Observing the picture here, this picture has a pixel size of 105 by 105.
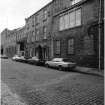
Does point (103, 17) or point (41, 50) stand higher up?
point (103, 17)

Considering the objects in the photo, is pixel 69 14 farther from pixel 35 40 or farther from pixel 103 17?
pixel 35 40

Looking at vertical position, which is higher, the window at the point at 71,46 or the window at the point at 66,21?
the window at the point at 66,21

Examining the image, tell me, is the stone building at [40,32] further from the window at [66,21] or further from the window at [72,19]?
the window at [72,19]

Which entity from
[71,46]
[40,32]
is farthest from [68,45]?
[40,32]

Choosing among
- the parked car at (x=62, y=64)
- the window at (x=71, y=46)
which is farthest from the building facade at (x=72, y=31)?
the parked car at (x=62, y=64)

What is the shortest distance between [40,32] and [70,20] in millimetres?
8950

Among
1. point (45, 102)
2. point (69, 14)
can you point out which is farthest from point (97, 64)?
point (45, 102)

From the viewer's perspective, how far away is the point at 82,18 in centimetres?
1862

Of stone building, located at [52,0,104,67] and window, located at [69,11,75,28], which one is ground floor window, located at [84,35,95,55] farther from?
window, located at [69,11,75,28]

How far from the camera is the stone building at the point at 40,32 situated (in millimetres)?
25381

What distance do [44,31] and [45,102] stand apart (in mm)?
22364

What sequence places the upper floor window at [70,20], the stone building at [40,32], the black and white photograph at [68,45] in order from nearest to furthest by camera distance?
1. the black and white photograph at [68,45]
2. the upper floor window at [70,20]
3. the stone building at [40,32]

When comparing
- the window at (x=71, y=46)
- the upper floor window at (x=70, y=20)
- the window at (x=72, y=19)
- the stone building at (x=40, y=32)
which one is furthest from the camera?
the stone building at (x=40, y=32)

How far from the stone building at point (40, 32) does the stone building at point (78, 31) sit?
6.49 feet
